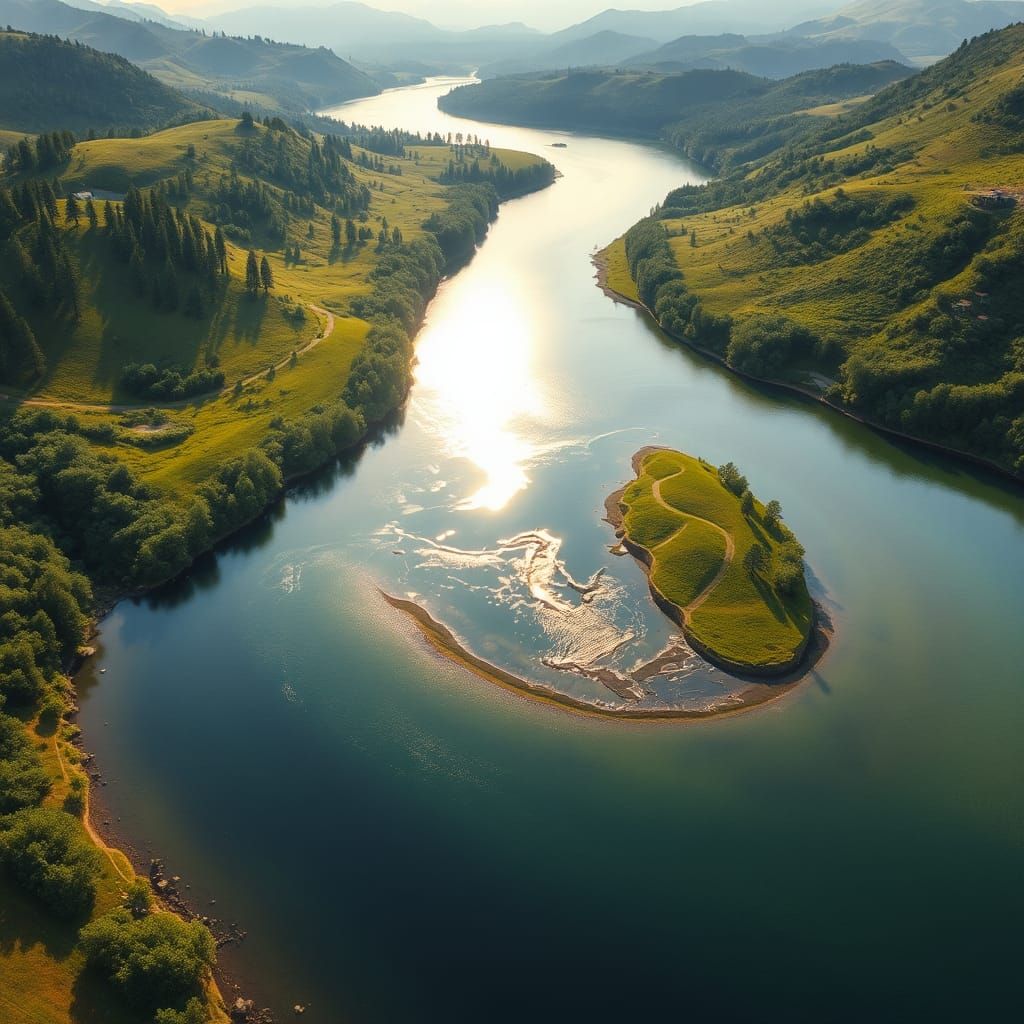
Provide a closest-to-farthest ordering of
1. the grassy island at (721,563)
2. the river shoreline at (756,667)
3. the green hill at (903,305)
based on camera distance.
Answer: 1. the river shoreline at (756,667)
2. the grassy island at (721,563)
3. the green hill at (903,305)

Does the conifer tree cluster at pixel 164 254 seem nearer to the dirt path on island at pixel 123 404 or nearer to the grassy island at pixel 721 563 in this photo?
the dirt path on island at pixel 123 404

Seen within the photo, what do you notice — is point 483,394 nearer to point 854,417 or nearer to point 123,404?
point 123,404

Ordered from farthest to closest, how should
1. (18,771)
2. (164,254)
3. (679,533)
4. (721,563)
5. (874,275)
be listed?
(874,275)
(164,254)
(679,533)
(721,563)
(18,771)

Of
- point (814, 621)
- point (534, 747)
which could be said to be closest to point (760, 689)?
point (814, 621)

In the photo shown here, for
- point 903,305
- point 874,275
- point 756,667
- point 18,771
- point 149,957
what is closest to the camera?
point 149,957

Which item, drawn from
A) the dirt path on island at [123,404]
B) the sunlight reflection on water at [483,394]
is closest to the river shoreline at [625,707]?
the sunlight reflection on water at [483,394]

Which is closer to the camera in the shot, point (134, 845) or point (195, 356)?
point (134, 845)

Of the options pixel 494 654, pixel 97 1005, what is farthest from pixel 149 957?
pixel 494 654
